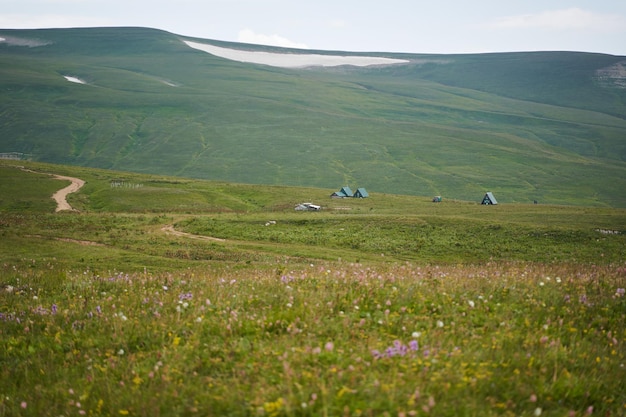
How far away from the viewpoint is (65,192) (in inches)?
4166

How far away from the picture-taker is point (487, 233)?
205 ft

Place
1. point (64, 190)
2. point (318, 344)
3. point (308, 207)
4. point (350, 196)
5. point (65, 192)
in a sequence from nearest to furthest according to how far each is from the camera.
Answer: point (318, 344) → point (308, 207) → point (65, 192) → point (64, 190) → point (350, 196)

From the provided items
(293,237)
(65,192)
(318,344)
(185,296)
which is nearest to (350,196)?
(65,192)

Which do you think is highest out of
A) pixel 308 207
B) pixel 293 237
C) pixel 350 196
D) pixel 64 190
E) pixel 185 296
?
pixel 185 296

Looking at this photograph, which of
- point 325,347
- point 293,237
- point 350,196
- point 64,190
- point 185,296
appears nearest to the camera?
point 325,347

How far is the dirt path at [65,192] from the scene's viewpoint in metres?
89.3

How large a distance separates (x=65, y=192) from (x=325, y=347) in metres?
108

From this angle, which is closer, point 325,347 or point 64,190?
point 325,347

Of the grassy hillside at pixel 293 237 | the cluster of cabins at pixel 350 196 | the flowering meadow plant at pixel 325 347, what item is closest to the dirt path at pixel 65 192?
the grassy hillside at pixel 293 237

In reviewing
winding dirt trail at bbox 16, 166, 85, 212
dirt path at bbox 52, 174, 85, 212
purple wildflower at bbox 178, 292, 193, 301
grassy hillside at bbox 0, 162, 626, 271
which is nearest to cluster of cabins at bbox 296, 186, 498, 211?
grassy hillside at bbox 0, 162, 626, 271

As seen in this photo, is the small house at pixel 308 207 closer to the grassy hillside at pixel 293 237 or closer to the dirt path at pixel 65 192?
the grassy hillside at pixel 293 237

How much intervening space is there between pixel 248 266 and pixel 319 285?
27789 millimetres

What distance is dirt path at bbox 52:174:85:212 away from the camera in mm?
89312

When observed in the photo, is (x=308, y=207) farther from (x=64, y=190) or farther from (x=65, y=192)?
(x=64, y=190)
